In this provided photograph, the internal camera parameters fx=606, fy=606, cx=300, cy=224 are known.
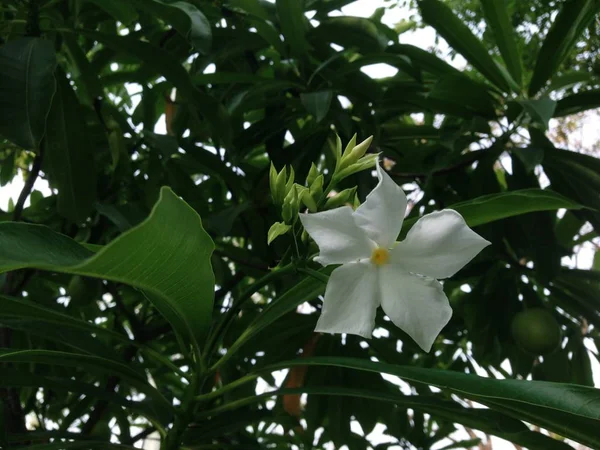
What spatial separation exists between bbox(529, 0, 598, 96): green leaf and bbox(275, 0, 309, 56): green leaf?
47 centimetres

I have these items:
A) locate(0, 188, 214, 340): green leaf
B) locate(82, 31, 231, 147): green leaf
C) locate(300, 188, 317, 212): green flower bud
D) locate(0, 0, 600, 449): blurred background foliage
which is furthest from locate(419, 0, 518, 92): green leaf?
locate(0, 188, 214, 340): green leaf

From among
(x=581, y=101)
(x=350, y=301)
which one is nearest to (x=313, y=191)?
(x=350, y=301)

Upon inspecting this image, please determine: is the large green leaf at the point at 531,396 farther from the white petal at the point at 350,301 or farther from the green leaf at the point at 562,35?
the green leaf at the point at 562,35

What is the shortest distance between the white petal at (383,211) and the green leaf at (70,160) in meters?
0.60

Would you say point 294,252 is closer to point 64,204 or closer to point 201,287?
point 201,287

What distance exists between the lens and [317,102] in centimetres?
105

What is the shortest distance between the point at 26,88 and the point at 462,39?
2.70 ft

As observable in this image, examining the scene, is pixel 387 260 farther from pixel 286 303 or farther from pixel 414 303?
pixel 286 303

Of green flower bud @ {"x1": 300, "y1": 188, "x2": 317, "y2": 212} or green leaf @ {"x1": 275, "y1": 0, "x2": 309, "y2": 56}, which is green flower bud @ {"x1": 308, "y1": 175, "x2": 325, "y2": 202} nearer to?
green flower bud @ {"x1": 300, "y1": 188, "x2": 317, "y2": 212}

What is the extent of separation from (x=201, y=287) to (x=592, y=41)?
1366 mm

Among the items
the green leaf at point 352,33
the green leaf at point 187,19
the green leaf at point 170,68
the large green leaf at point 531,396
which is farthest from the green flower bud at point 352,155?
the green leaf at point 352,33

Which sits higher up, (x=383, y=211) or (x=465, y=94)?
(x=465, y=94)

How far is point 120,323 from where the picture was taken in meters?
1.42

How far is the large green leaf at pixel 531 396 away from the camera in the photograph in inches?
18.7
